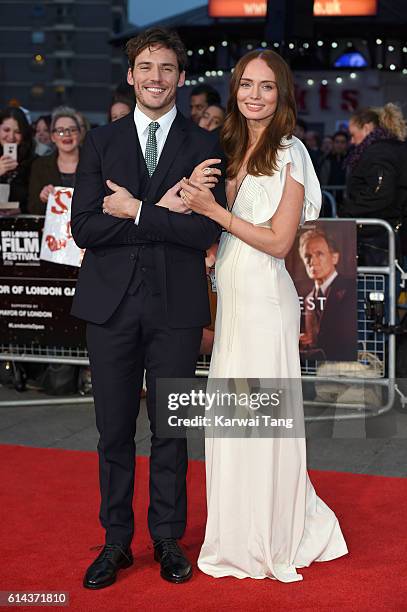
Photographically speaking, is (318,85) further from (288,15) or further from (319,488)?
(319,488)

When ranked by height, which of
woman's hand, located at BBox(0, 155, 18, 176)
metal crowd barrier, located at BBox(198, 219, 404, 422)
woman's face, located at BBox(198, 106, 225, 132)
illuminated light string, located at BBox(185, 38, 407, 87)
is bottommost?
metal crowd barrier, located at BBox(198, 219, 404, 422)

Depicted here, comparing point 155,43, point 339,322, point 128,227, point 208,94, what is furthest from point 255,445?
point 208,94

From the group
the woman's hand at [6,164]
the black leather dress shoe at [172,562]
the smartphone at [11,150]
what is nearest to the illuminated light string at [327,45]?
the smartphone at [11,150]

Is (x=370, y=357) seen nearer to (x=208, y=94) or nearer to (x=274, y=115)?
(x=208, y=94)

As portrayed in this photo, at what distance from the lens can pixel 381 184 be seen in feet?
24.6

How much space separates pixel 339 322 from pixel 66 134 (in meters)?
2.54

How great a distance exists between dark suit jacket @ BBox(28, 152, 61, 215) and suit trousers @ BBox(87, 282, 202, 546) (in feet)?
11.8

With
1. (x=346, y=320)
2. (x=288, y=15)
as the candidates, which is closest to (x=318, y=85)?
(x=288, y=15)

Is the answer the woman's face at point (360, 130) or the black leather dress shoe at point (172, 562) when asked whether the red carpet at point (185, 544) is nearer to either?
the black leather dress shoe at point (172, 562)

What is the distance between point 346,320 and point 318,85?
789 inches

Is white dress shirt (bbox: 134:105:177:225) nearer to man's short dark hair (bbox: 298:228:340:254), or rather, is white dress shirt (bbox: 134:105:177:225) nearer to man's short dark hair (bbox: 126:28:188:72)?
man's short dark hair (bbox: 126:28:188:72)

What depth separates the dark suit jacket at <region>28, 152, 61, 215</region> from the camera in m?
7.48

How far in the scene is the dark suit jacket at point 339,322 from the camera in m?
6.69

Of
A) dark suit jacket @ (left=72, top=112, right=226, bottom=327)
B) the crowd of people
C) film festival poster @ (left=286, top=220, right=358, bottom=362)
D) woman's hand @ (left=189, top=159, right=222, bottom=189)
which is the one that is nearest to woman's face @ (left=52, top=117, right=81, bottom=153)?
the crowd of people
